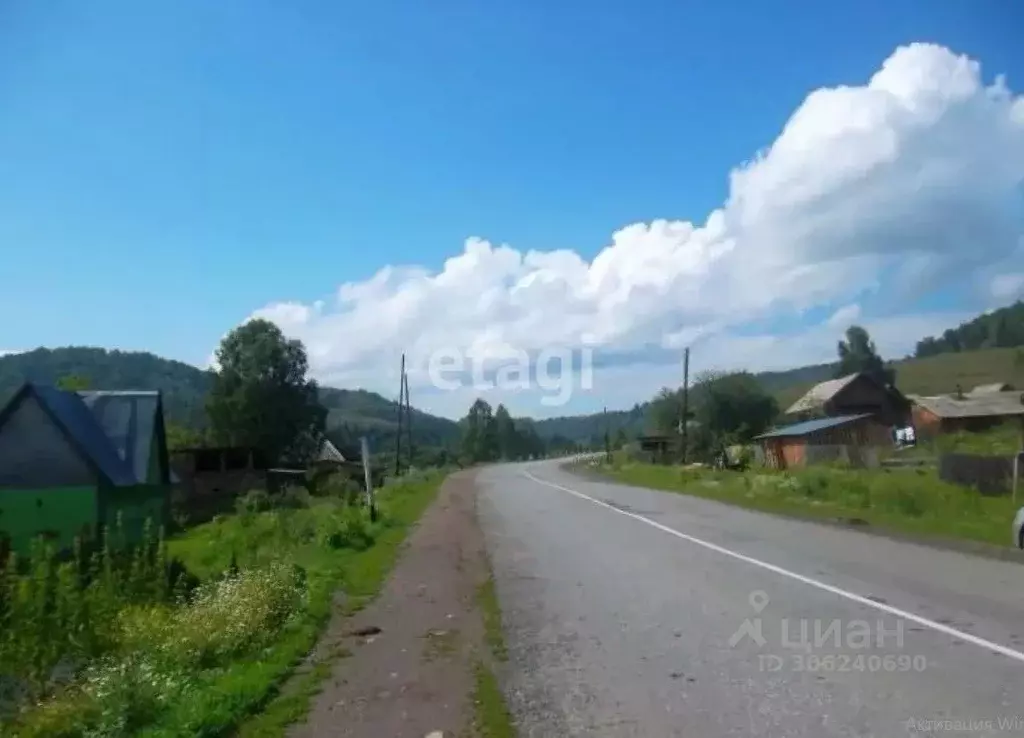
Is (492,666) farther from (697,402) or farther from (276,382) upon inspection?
(697,402)

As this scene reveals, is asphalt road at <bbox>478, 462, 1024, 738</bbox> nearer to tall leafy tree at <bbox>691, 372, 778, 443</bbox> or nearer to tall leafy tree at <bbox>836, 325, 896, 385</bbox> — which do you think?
tall leafy tree at <bbox>691, 372, 778, 443</bbox>

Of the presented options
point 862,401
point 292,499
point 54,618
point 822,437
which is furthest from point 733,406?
point 54,618

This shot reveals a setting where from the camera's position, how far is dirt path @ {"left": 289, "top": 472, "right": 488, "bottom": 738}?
7.07m

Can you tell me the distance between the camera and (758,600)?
1130 centimetres

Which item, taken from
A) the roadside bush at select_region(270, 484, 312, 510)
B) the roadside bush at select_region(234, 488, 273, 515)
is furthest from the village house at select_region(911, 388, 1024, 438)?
the roadside bush at select_region(234, 488, 273, 515)

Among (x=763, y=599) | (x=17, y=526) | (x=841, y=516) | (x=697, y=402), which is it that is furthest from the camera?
(x=697, y=402)

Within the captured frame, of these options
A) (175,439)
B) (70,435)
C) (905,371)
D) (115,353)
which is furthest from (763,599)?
(115,353)

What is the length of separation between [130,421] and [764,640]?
3039 centimetres

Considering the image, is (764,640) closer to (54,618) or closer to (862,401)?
(54,618)

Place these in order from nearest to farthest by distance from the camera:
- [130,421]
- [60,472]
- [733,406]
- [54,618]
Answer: [54,618]
[60,472]
[130,421]
[733,406]

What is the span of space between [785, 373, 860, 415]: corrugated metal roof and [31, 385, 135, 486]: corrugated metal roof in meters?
58.4

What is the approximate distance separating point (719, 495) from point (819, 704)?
28193mm

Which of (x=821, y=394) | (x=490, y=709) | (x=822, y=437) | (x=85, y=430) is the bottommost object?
(x=490, y=709)

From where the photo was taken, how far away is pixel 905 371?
128000 millimetres
